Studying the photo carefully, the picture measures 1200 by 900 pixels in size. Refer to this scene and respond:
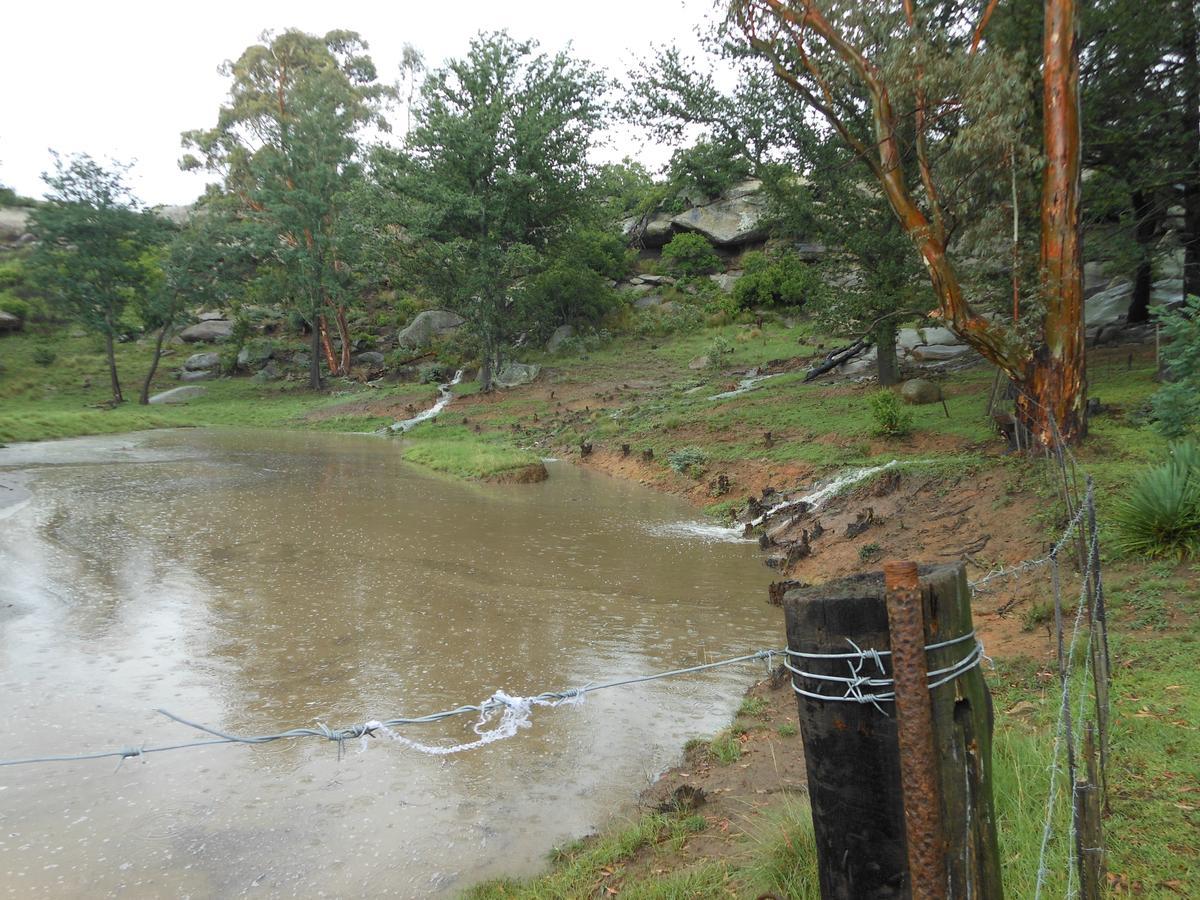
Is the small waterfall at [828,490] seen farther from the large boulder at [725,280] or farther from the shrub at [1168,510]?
the large boulder at [725,280]

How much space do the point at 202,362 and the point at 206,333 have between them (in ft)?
13.3

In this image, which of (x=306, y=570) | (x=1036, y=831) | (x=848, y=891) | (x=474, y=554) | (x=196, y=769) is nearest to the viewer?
(x=848, y=891)

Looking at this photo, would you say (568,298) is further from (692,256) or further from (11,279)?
(11,279)

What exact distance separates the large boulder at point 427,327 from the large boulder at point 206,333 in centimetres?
1073

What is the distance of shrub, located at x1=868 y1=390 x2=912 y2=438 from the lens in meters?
14.7

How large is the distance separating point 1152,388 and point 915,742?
14.1 meters

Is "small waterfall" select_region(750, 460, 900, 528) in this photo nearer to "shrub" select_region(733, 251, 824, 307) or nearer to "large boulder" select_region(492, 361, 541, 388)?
"large boulder" select_region(492, 361, 541, 388)

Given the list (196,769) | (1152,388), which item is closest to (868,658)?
(196,769)

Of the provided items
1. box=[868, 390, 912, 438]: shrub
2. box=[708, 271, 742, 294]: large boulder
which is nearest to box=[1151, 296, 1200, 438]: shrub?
box=[868, 390, 912, 438]: shrub

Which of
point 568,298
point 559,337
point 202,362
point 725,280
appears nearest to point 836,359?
point 559,337

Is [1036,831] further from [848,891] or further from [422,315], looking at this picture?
[422,315]

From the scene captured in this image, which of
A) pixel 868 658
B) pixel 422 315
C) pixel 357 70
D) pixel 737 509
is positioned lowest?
pixel 737 509

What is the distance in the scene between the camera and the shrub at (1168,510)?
23.1ft

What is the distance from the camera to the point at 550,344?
35.5 meters
